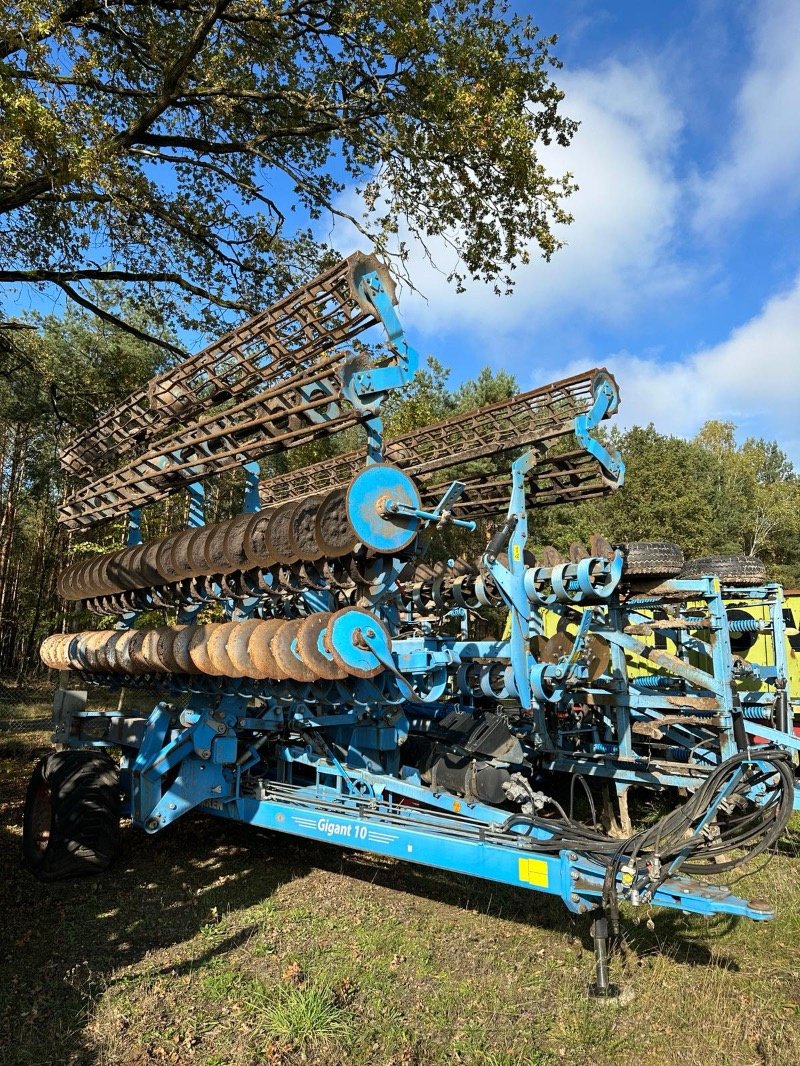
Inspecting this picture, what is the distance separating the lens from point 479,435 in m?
7.59

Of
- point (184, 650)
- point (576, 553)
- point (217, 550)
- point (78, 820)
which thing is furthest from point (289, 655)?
point (576, 553)

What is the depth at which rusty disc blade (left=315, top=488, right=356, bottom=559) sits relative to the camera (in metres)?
4.60

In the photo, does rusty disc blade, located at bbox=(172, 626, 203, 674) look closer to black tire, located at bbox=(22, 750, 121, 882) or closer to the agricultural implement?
the agricultural implement

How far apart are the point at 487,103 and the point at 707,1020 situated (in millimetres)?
8905

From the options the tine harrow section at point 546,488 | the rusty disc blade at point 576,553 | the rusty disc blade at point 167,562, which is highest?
the tine harrow section at point 546,488

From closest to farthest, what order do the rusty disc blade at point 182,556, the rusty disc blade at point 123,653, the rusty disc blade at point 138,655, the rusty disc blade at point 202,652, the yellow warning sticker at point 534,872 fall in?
the yellow warning sticker at point 534,872, the rusty disc blade at point 202,652, the rusty disc blade at point 182,556, the rusty disc blade at point 138,655, the rusty disc blade at point 123,653

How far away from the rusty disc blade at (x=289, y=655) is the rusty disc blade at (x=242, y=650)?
0.32m

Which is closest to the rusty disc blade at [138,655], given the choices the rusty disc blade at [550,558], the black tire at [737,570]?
the rusty disc blade at [550,558]

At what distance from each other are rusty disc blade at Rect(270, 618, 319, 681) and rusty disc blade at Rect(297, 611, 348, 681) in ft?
0.29

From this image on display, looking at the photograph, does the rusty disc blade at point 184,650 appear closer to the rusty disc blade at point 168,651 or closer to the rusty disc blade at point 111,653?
the rusty disc blade at point 168,651

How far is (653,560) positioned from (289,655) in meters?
3.41

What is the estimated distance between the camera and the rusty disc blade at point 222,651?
18.3ft

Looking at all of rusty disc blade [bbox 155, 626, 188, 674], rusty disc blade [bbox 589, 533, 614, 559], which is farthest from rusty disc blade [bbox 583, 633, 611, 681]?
rusty disc blade [bbox 155, 626, 188, 674]

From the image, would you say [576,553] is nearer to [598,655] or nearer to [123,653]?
[598,655]
